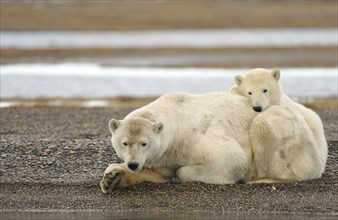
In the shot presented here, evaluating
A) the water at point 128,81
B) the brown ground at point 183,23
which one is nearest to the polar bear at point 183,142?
the water at point 128,81

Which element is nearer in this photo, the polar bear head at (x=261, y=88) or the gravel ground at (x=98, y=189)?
the gravel ground at (x=98, y=189)

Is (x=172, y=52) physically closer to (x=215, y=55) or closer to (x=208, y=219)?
(x=215, y=55)

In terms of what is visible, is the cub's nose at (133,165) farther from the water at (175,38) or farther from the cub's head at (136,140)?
the water at (175,38)

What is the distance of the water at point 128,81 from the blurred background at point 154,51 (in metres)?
0.03

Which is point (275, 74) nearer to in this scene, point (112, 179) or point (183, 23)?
point (112, 179)

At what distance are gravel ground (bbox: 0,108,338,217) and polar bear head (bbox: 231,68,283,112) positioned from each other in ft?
3.79

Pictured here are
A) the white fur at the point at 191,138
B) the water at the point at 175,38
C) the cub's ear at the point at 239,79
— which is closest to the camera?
the white fur at the point at 191,138

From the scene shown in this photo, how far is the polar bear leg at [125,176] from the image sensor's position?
10.3 meters

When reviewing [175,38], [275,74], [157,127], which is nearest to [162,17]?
[175,38]

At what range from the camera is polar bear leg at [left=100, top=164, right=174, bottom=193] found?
33.7ft

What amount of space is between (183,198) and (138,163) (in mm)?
889

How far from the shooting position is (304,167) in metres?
11.0

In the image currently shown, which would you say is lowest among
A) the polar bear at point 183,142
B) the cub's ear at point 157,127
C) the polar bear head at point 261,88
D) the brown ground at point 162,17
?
the brown ground at point 162,17

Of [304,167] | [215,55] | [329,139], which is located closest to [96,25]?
[215,55]
